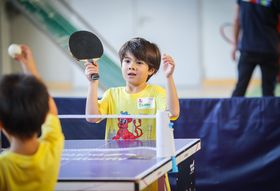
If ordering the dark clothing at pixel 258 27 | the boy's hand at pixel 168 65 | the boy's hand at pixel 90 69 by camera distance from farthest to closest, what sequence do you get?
the dark clothing at pixel 258 27 → the boy's hand at pixel 90 69 → the boy's hand at pixel 168 65

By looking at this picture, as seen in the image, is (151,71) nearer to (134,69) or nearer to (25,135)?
(134,69)

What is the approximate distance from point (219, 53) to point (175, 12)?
1202mm

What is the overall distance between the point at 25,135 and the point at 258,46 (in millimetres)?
3907

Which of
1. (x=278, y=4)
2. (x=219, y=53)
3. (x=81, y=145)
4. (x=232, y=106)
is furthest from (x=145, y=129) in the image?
(x=219, y=53)

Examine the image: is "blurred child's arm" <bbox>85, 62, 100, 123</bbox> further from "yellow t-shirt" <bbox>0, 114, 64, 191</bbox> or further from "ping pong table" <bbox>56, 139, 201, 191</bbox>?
"yellow t-shirt" <bbox>0, 114, 64, 191</bbox>

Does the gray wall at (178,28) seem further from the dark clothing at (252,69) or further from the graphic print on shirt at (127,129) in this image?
the graphic print on shirt at (127,129)

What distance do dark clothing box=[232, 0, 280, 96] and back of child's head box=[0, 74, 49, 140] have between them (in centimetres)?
377

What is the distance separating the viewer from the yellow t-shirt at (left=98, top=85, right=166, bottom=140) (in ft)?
11.8

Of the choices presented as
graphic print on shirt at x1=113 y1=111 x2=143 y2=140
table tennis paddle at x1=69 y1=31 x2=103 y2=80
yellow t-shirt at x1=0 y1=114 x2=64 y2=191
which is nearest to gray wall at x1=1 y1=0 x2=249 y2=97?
graphic print on shirt at x1=113 y1=111 x2=143 y2=140

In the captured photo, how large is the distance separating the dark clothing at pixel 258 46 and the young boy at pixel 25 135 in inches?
146

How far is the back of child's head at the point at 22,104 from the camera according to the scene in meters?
2.35

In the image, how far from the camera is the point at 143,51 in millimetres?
3623

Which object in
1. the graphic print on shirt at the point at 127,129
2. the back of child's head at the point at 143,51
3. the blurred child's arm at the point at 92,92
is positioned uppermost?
the back of child's head at the point at 143,51

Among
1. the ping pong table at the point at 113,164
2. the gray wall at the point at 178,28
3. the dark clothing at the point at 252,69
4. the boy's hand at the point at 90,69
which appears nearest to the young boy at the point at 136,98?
the ping pong table at the point at 113,164
